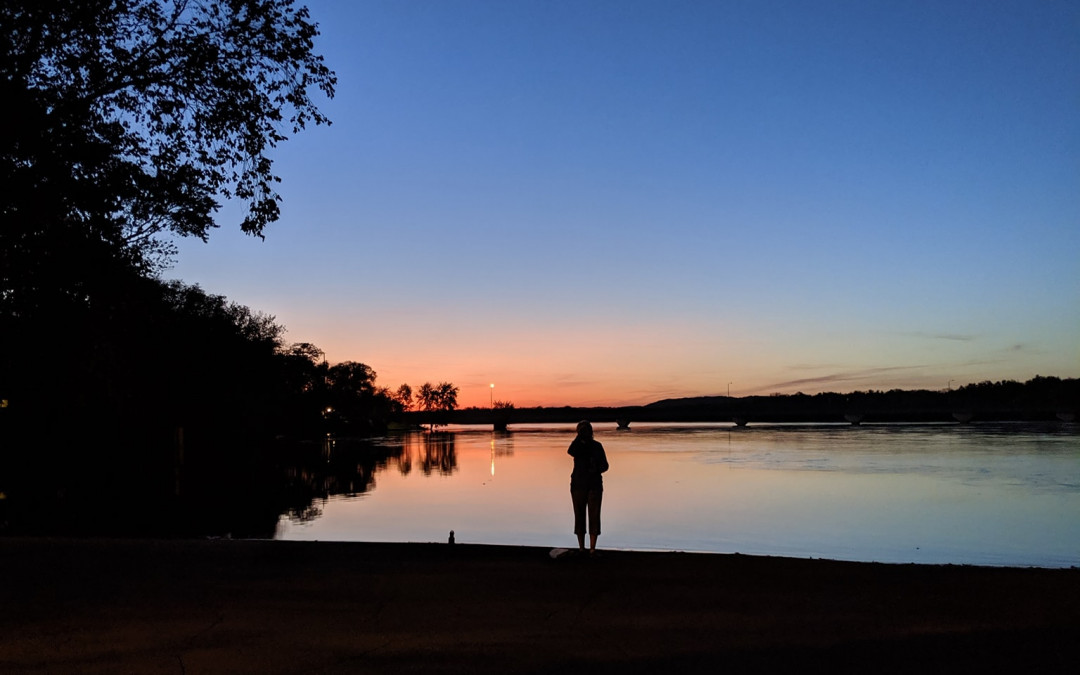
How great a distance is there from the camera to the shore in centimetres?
807

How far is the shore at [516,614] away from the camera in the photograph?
8.07m

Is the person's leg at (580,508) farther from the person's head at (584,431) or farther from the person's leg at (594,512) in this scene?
the person's head at (584,431)

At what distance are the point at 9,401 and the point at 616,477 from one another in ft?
118

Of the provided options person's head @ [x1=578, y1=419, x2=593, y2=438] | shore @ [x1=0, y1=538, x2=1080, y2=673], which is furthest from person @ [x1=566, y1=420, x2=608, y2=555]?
shore @ [x1=0, y1=538, x2=1080, y2=673]

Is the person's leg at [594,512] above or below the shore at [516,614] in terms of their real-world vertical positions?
above

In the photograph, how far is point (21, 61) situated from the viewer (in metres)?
15.6

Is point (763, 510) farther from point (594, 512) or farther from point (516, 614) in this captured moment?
point (516, 614)

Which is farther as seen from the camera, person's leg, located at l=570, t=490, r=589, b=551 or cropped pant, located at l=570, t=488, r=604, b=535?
person's leg, located at l=570, t=490, r=589, b=551

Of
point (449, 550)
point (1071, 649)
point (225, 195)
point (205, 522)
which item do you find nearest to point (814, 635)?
point (1071, 649)

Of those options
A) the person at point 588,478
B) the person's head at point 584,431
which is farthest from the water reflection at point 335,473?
the person's head at point 584,431

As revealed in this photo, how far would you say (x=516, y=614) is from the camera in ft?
32.7

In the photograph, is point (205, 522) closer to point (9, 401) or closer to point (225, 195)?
point (225, 195)

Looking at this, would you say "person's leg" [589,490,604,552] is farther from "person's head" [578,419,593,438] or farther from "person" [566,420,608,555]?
"person's head" [578,419,593,438]

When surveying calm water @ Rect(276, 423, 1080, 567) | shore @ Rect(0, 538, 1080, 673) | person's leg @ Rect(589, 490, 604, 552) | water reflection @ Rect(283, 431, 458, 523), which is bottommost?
calm water @ Rect(276, 423, 1080, 567)
